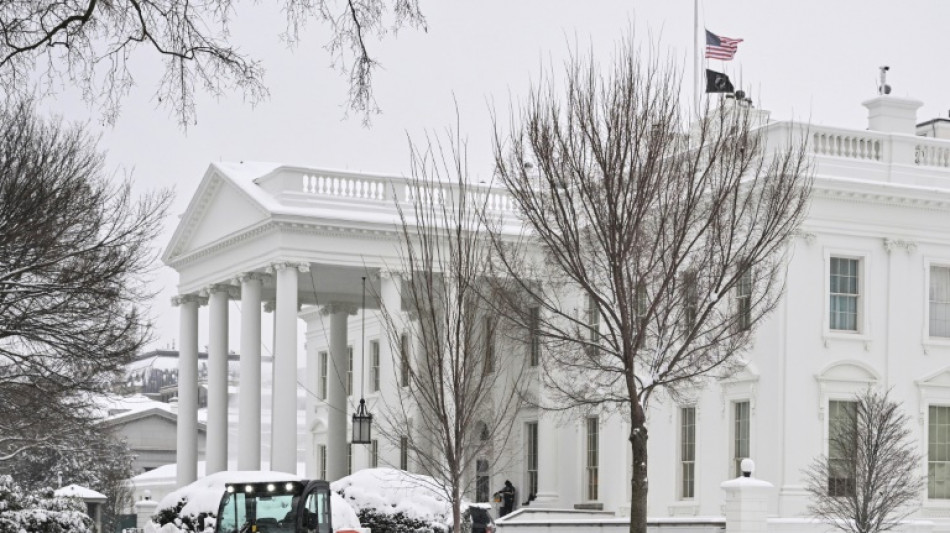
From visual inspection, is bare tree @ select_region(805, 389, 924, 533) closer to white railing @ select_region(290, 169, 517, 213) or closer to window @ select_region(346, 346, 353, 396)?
white railing @ select_region(290, 169, 517, 213)

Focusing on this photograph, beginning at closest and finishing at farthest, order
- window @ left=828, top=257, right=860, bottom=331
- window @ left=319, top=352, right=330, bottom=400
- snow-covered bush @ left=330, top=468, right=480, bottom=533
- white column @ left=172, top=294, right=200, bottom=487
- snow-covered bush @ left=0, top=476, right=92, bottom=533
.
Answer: snow-covered bush @ left=330, top=468, right=480, bottom=533
snow-covered bush @ left=0, top=476, right=92, bottom=533
window @ left=828, top=257, right=860, bottom=331
white column @ left=172, top=294, right=200, bottom=487
window @ left=319, top=352, right=330, bottom=400

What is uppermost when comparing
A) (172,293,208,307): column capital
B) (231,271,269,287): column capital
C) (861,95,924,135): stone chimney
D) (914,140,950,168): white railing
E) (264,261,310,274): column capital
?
(861,95,924,135): stone chimney

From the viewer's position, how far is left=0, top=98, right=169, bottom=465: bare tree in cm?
2939

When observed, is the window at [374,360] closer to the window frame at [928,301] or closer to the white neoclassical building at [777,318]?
the white neoclassical building at [777,318]

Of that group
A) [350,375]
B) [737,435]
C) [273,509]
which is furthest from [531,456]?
[273,509]

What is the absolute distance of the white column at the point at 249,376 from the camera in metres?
48.8

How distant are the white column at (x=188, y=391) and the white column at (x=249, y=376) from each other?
14.9 ft

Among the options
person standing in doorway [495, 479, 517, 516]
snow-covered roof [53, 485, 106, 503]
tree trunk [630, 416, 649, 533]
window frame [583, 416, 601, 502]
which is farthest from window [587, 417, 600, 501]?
tree trunk [630, 416, 649, 533]

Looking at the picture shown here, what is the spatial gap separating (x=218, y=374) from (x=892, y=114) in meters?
22.3

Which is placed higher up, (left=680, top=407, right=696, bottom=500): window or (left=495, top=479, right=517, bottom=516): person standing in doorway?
(left=680, top=407, right=696, bottom=500): window

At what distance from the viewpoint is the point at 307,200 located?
47.5 meters

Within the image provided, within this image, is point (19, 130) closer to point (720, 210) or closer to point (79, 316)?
point (79, 316)

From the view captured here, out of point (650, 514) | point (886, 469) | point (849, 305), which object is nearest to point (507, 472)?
point (650, 514)

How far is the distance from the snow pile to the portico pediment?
1305 cm
